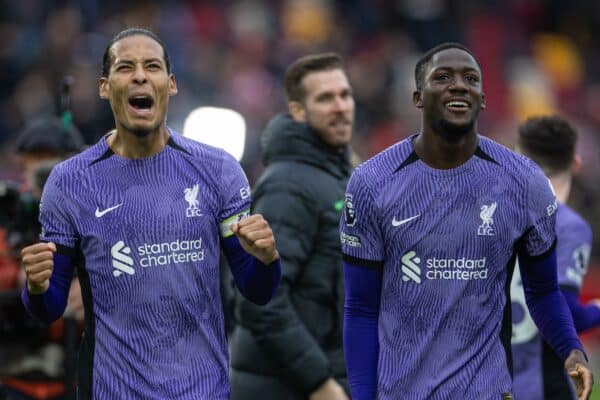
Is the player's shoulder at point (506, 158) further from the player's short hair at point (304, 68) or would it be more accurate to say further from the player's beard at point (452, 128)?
the player's short hair at point (304, 68)

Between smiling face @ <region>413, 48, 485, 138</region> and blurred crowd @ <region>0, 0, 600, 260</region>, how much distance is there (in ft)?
29.2

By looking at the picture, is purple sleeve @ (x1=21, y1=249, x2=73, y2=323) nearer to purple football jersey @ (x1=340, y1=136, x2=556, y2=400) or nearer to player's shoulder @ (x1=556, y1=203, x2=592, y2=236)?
purple football jersey @ (x1=340, y1=136, x2=556, y2=400)

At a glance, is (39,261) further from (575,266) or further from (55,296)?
(575,266)

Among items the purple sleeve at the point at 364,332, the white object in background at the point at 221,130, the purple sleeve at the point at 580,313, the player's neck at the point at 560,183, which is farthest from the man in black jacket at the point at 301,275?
the white object in background at the point at 221,130

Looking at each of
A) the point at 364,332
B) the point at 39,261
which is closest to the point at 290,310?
the point at 364,332

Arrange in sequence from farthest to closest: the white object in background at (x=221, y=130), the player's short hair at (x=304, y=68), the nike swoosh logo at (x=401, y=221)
Result: the white object in background at (x=221, y=130) → the player's short hair at (x=304, y=68) → the nike swoosh logo at (x=401, y=221)

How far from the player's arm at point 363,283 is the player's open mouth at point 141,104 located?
2.70 feet

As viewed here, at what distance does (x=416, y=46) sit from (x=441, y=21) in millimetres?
1020

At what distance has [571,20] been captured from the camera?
72.4 feet

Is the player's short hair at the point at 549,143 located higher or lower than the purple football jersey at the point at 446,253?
higher

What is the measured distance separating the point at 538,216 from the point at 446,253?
395 millimetres

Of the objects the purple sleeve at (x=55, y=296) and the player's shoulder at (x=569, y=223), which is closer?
the purple sleeve at (x=55, y=296)

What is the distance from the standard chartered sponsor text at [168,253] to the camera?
5172 millimetres

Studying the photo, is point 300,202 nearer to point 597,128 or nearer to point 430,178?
point 430,178
